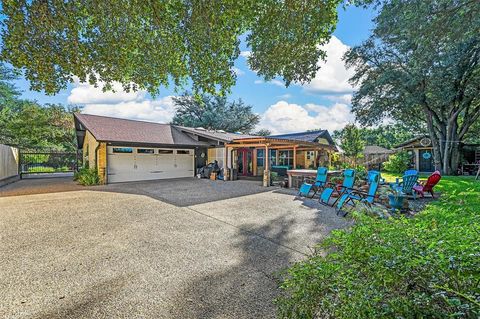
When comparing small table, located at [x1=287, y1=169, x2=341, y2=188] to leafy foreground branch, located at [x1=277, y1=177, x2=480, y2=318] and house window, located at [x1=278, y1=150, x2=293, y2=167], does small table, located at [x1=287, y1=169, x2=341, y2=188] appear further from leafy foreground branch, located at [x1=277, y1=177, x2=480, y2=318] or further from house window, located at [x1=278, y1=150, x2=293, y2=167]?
leafy foreground branch, located at [x1=277, y1=177, x2=480, y2=318]

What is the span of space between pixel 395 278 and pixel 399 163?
2425 centimetres

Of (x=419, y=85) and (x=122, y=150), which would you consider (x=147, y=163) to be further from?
(x=419, y=85)

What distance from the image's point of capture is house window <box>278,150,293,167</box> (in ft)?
59.7

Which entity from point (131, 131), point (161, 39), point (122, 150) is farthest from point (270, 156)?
point (161, 39)

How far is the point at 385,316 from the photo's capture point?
3.65 feet

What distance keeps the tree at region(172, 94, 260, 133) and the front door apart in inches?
467

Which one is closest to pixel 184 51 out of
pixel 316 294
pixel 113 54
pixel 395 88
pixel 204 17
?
pixel 204 17

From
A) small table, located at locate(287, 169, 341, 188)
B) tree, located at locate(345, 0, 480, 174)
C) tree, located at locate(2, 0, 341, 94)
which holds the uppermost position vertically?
tree, located at locate(345, 0, 480, 174)

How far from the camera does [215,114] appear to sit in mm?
28297

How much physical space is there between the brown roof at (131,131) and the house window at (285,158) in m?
6.01

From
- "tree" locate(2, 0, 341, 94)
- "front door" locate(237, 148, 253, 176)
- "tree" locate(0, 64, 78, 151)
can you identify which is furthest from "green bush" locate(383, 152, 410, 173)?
"tree" locate(0, 64, 78, 151)

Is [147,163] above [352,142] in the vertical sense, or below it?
below

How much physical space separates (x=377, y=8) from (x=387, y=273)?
8.54m

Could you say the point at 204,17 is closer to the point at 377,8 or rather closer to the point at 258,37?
the point at 258,37
